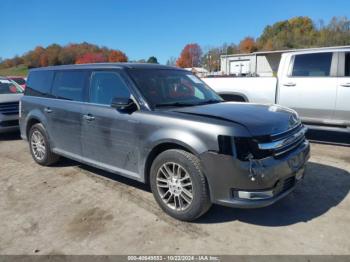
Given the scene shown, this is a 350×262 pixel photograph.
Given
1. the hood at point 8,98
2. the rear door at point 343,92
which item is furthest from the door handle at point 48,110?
the rear door at point 343,92

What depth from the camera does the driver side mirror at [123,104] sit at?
413 centimetres

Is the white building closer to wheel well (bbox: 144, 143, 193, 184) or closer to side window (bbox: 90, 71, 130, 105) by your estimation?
side window (bbox: 90, 71, 130, 105)

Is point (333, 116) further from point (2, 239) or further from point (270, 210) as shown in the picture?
point (2, 239)

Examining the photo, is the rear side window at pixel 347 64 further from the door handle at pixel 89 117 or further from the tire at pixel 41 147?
the tire at pixel 41 147

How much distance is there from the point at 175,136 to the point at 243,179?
0.88 m

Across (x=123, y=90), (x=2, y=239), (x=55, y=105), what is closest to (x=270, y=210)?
(x=123, y=90)

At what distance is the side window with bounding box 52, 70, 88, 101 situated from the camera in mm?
5062

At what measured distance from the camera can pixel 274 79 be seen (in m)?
7.53

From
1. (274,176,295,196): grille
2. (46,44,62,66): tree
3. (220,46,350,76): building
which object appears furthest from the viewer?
(46,44,62,66): tree

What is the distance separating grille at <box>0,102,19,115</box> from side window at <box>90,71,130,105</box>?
5125 millimetres

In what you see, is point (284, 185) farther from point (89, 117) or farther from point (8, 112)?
point (8, 112)

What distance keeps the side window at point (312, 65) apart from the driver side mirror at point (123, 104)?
461 centimetres

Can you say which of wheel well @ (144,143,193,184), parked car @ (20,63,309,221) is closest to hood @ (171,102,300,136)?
parked car @ (20,63,309,221)

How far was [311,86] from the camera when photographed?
7.07m
